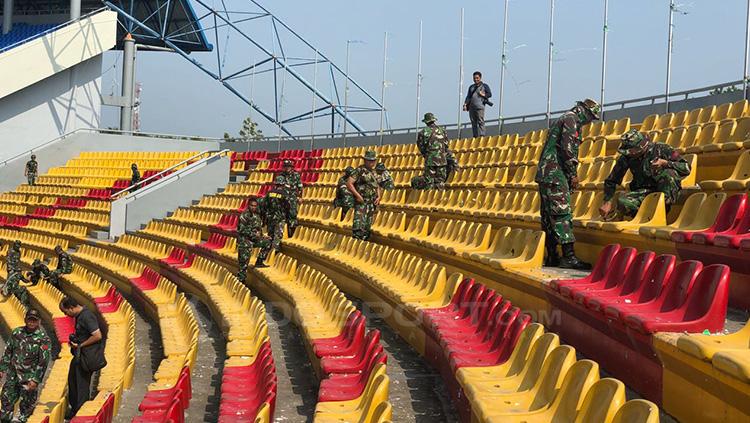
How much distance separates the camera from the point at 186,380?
185 inches

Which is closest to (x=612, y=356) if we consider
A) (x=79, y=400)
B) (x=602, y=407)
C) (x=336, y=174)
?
(x=602, y=407)

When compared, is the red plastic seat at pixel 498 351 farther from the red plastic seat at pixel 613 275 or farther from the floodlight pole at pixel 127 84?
the floodlight pole at pixel 127 84

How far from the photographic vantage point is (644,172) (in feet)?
17.1

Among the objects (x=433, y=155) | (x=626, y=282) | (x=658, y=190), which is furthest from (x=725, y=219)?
(x=433, y=155)

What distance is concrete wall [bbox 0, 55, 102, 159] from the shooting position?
22812mm

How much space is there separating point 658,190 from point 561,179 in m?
0.63

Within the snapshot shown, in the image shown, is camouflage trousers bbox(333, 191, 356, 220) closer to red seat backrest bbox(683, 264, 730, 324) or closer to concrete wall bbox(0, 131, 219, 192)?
red seat backrest bbox(683, 264, 730, 324)

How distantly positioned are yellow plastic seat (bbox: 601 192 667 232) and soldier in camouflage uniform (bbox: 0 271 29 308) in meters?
10.2

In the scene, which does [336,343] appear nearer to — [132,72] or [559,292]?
[559,292]

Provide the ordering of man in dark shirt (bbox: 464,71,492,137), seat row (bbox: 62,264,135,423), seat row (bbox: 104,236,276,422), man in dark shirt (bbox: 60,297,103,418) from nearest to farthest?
seat row (bbox: 104,236,276,422) → seat row (bbox: 62,264,135,423) → man in dark shirt (bbox: 60,297,103,418) → man in dark shirt (bbox: 464,71,492,137)

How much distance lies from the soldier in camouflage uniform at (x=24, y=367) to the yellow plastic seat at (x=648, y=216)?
5104 millimetres

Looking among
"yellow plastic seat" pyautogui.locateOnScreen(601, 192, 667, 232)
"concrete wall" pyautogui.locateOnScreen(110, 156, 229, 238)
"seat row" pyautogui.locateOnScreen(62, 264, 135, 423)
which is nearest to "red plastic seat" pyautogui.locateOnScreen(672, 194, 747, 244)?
"yellow plastic seat" pyautogui.locateOnScreen(601, 192, 667, 232)

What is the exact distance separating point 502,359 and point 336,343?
1585 millimetres

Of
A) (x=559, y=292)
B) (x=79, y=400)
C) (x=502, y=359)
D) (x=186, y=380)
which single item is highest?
(x=559, y=292)
